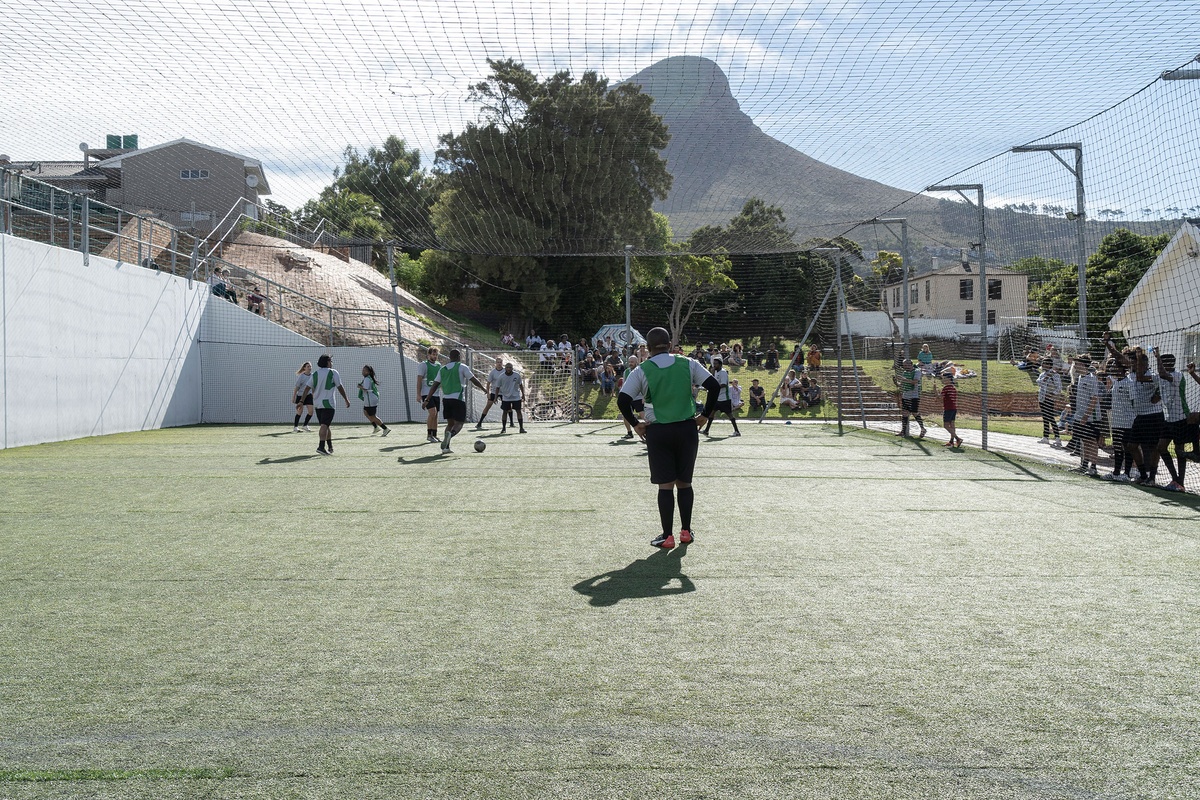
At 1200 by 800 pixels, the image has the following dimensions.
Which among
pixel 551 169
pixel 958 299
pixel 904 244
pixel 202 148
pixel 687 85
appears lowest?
pixel 958 299

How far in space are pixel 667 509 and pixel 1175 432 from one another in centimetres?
809

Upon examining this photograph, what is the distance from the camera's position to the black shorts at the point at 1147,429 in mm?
11867

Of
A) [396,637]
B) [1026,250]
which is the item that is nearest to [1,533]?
[396,637]

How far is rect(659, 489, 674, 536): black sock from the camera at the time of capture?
7539mm

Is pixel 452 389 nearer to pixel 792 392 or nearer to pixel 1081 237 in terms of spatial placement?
pixel 1081 237

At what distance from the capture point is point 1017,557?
7.11 meters

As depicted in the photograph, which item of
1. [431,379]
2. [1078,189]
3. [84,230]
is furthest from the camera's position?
[84,230]

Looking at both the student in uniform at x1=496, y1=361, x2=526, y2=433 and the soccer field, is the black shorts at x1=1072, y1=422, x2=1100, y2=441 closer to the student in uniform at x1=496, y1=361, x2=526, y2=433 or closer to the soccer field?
the soccer field

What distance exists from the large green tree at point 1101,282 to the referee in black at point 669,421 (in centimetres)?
1171

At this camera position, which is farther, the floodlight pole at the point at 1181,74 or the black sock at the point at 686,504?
the floodlight pole at the point at 1181,74

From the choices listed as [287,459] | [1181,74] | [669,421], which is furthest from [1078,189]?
[287,459]

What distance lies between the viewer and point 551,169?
1644cm

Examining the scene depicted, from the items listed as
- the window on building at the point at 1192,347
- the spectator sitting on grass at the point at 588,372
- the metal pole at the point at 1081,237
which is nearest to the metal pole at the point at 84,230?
the spectator sitting on grass at the point at 588,372

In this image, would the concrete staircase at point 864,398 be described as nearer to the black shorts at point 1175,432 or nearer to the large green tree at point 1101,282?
the large green tree at point 1101,282
